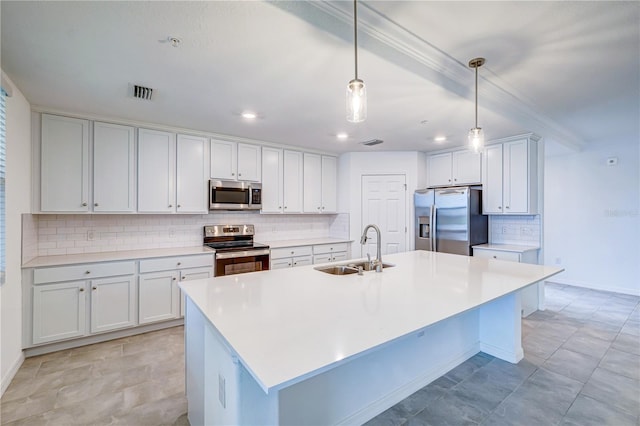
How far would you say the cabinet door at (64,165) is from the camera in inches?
116

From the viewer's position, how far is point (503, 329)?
2705mm

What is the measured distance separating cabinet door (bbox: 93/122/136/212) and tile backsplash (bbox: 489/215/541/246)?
16.2ft

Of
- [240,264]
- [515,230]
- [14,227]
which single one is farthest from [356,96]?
[515,230]

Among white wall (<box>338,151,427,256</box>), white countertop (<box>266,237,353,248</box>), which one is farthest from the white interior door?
white countertop (<box>266,237,353,248</box>)

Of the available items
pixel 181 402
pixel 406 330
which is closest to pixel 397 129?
pixel 406 330

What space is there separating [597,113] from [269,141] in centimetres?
407

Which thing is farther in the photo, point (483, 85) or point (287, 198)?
point (287, 198)

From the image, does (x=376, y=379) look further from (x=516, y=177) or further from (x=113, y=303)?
(x=516, y=177)

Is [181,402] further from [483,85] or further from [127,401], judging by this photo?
[483,85]

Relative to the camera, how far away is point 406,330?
1212 millimetres

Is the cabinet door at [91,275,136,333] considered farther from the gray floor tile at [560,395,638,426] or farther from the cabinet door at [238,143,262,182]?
the gray floor tile at [560,395,638,426]

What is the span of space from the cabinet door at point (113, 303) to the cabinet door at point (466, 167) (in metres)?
4.61

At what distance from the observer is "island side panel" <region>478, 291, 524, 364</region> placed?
2.65 metres

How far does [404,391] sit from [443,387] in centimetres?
38
